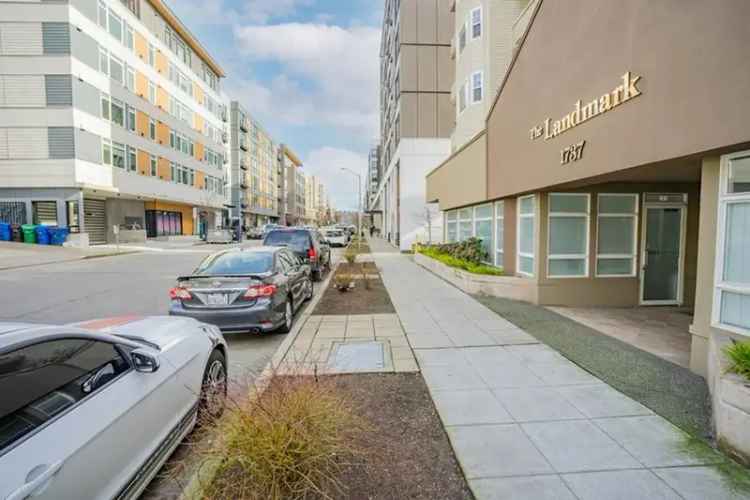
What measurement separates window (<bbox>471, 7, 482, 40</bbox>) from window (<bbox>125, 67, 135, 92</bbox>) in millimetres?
27004

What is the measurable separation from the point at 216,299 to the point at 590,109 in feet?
22.2

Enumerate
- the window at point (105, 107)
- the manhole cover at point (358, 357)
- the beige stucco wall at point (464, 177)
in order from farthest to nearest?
1. the window at point (105, 107)
2. the beige stucco wall at point (464, 177)
3. the manhole cover at point (358, 357)

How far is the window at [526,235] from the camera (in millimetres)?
9767

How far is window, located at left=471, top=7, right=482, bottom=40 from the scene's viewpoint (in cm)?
1761

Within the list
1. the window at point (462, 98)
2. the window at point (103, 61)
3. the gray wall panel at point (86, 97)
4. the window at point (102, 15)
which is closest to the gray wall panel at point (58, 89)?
the gray wall panel at point (86, 97)

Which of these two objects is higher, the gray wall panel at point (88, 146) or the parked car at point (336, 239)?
the gray wall panel at point (88, 146)

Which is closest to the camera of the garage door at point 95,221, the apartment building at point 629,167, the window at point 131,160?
the apartment building at point 629,167

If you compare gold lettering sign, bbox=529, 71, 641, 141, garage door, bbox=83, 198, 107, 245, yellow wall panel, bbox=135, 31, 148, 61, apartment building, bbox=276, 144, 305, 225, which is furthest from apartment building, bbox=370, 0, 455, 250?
apartment building, bbox=276, 144, 305, 225

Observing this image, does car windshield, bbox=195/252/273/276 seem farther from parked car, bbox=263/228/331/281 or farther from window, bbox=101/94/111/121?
window, bbox=101/94/111/121

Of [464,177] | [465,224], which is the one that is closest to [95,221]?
[465,224]

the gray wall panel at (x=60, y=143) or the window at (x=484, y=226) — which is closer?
the window at (x=484, y=226)

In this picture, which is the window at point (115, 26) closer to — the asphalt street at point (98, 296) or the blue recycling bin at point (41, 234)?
the blue recycling bin at point (41, 234)

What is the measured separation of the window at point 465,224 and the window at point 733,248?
10.3m

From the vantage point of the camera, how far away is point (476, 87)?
694 inches
